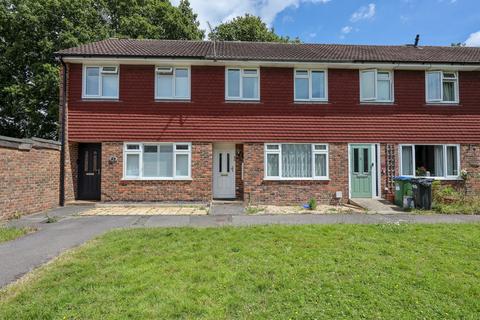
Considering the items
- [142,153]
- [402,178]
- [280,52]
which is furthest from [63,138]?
[402,178]

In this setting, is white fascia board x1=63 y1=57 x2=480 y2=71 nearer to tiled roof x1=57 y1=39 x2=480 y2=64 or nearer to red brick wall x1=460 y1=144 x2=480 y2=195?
tiled roof x1=57 y1=39 x2=480 y2=64

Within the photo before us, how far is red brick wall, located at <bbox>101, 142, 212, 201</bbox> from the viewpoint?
37.9 ft

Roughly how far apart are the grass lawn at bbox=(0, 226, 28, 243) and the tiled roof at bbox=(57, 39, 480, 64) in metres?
6.88

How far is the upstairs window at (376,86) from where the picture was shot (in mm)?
12219

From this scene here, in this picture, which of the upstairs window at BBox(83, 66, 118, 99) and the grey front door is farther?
the grey front door

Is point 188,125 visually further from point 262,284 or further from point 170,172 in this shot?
point 262,284

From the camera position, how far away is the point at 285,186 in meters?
11.8

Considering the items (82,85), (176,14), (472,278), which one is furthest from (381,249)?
(176,14)

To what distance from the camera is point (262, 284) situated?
3930 mm

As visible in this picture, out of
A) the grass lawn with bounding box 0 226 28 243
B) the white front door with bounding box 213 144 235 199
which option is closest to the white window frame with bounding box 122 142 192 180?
the white front door with bounding box 213 144 235 199

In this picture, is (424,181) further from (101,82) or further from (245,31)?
(245,31)

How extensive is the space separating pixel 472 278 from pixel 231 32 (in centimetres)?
2680

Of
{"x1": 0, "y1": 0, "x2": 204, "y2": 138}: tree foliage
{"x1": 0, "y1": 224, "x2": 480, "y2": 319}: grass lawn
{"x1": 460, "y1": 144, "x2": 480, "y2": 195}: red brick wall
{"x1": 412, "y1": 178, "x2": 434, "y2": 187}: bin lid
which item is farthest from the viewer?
{"x1": 0, "y1": 0, "x2": 204, "y2": 138}: tree foliage

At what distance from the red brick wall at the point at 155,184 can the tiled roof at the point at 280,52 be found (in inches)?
145
